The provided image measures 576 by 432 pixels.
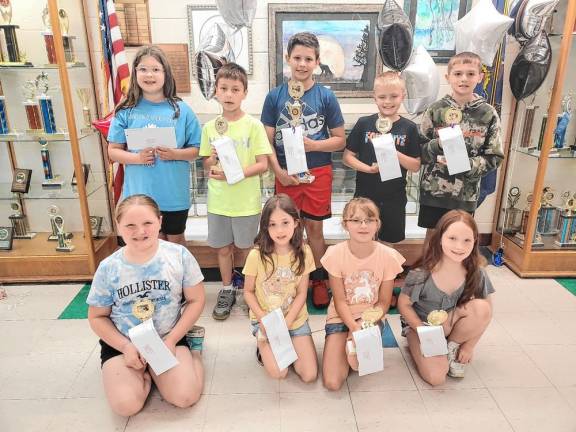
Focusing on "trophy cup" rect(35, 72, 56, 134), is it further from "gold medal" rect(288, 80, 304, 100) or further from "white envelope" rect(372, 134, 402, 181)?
"white envelope" rect(372, 134, 402, 181)

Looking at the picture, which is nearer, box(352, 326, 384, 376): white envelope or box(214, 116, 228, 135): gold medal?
box(352, 326, 384, 376): white envelope

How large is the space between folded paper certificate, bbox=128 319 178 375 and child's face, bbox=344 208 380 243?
3.01 feet

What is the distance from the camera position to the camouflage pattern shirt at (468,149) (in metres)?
2.30

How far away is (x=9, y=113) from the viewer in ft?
10.0

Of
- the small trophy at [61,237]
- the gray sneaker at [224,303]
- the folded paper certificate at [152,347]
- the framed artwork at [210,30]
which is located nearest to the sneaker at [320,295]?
the gray sneaker at [224,303]

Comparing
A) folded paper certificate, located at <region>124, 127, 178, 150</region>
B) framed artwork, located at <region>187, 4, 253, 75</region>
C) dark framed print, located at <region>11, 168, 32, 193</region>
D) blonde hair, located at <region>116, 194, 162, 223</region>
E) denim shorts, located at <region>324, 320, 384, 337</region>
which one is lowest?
denim shorts, located at <region>324, 320, 384, 337</region>

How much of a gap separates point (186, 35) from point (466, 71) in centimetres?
184

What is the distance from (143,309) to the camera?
1.82m

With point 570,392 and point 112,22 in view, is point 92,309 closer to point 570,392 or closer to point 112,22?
point 112,22

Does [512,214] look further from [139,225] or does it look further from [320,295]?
[139,225]

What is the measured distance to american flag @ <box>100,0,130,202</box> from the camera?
2746 mm

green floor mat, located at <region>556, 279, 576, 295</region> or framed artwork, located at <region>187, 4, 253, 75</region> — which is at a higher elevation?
framed artwork, located at <region>187, 4, 253, 75</region>

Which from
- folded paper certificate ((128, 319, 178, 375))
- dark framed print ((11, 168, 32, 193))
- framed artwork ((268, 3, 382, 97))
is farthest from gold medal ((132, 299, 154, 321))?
framed artwork ((268, 3, 382, 97))

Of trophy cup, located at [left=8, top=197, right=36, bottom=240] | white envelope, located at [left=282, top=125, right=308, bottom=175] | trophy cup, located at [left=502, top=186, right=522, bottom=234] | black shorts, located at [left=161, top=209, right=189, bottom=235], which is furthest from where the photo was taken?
trophy cup, located at [left=502, top=186, right=522, bottom=234]
